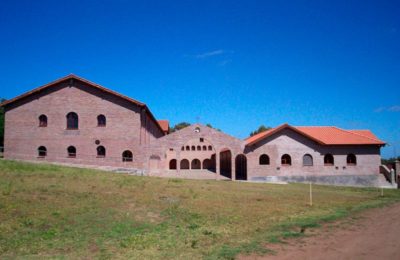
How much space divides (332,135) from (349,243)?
3259 centimetres

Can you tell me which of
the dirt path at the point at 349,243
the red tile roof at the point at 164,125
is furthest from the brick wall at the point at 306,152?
the dirt path at the point at 349,243

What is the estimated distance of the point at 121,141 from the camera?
35.4 m

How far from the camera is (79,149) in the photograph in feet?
117

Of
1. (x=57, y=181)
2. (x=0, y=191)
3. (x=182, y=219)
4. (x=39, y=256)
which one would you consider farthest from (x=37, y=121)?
(x=39, y=256)

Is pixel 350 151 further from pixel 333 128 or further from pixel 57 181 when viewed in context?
pixel 57 181

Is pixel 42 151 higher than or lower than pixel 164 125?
lower

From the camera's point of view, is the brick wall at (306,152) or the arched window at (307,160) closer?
the brick wall at (306,152)

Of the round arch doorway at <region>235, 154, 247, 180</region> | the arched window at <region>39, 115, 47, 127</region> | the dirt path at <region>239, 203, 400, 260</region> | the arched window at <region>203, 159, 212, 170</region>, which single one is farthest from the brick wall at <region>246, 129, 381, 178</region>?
the dirt path at <region>239, 203, 400, 260</region>

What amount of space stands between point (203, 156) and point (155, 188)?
25426 mm

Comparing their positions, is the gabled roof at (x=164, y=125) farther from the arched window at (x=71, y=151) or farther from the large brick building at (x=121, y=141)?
the arched window at (x=71, y=151)

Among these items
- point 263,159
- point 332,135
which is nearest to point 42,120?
point 263,159

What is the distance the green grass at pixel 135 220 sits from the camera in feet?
31.9

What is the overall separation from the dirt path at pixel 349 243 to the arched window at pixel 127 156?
79.9 feet

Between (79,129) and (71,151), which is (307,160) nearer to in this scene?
(79,129)
